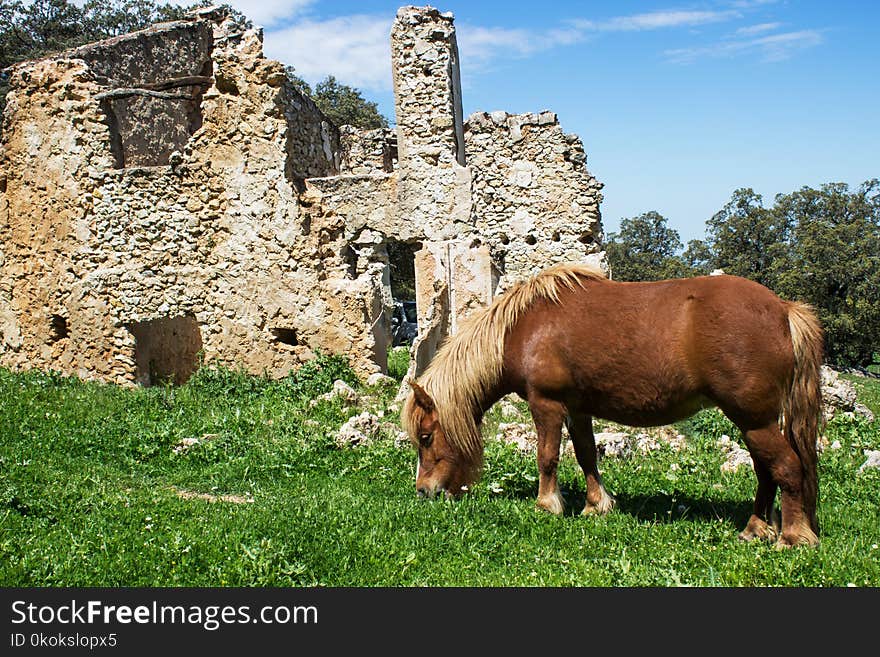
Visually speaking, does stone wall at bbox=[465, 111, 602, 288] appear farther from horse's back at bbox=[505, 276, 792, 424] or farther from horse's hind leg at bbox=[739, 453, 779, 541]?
horse's hind leg at bbox=[739, 453, 779, 541]

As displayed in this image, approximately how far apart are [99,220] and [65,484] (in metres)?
6.58

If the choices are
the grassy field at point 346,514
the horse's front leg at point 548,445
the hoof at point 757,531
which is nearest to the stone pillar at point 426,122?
the grassy field at point 346,514

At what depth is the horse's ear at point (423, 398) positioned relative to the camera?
6.30 metres

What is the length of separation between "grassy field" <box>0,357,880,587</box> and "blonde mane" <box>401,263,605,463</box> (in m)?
0.57

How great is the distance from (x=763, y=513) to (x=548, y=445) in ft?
4.97

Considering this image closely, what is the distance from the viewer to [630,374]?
18.1ft

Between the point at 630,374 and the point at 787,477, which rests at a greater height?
the point at 630,374

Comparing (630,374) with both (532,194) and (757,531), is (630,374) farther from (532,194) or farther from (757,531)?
(532,194)

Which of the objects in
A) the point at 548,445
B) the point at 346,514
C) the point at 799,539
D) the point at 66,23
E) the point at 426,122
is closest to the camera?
the point at 799,539

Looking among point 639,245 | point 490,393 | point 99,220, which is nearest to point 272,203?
point 99,220

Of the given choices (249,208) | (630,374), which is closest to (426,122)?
(249,208)

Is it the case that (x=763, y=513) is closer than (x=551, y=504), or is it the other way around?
(x=763, y=513)

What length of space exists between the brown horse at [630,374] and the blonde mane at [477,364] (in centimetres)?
1

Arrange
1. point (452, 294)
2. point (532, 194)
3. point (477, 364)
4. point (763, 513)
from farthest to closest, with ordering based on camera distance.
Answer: point (532, 194)
point (452, 294)
point (477, 364)
point (763, 513)
